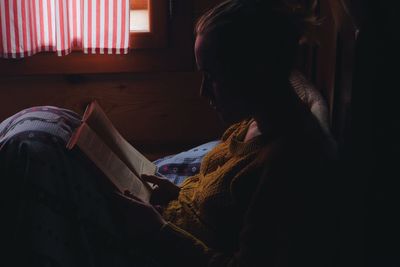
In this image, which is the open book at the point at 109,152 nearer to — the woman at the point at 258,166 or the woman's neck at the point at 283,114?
the woman at the point at 258,166

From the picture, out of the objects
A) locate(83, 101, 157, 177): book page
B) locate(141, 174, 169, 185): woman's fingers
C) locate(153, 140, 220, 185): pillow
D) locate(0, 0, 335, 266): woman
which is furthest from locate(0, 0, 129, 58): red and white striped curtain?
locate(0, 0, 335, 266): woman

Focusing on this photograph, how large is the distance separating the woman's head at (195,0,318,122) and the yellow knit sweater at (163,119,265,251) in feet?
0.31

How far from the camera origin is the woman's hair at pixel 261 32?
1173 millimetres

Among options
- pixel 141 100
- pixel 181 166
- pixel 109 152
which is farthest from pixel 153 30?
pixel 109 152

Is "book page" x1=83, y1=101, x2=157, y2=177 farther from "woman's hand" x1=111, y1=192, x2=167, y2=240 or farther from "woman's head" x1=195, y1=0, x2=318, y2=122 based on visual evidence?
"woman's head" x1=195, y1=0, x2=318, y2=122

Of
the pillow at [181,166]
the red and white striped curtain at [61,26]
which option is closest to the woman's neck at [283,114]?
the pillow at [181,166]

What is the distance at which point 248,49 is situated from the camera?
118 cm

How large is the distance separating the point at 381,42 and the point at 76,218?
2.25 ft

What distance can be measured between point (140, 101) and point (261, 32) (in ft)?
4.01

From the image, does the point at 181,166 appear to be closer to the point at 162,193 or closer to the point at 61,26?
the point at 162,193

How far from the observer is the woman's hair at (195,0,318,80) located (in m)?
1.17

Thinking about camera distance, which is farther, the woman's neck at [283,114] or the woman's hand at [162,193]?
the woman's hand at [162,193]

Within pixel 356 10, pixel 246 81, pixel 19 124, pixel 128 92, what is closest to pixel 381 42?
pixel 356 10

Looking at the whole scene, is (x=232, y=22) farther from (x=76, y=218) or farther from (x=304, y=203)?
(x=76, y=218)
